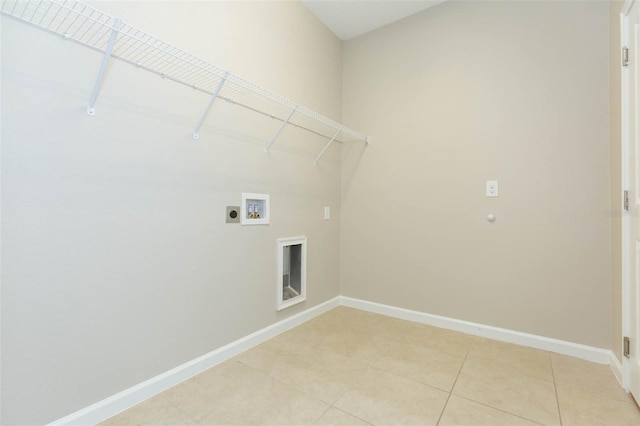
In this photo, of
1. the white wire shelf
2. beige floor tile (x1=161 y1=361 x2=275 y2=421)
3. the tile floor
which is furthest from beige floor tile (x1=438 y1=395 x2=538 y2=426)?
the white wire shelf

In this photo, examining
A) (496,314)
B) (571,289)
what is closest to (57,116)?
(496,314)

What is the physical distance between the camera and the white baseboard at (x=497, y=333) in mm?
1789

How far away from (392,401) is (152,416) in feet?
3.59

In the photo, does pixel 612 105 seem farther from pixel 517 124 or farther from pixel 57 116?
pixel 57 116

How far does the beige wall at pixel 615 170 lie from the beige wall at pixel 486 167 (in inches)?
2.3

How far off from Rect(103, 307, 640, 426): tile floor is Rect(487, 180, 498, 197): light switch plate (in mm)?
1053

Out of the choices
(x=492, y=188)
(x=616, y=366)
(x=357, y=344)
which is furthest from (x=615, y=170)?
(x=357, y=344)

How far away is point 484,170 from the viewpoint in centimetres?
214

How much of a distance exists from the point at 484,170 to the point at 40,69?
2.52 meters

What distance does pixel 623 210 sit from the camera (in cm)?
152

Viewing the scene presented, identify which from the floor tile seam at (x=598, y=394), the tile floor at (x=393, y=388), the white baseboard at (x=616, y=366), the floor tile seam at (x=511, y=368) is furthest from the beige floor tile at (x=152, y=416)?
the white baseboard at (x=616, y=366)

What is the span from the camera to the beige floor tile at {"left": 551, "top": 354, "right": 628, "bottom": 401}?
148 centimetres

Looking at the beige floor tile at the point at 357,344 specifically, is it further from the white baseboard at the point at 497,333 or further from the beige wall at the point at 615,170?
the beige wall at the point at 615,170

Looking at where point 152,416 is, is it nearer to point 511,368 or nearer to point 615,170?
point 511,368
